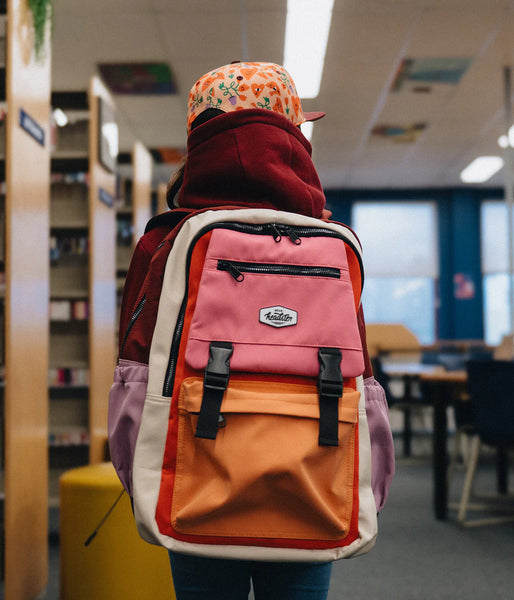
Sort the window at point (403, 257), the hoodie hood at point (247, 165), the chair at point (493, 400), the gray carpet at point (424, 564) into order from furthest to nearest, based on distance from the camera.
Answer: the window at point (403, 257) → the chair at point (493, 400) → the gray carpet at point (424, 564) → the hoodie hood at point (247, 165)

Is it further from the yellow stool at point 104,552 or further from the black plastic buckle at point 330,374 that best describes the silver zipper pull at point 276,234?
the yellow stool at point 104,552

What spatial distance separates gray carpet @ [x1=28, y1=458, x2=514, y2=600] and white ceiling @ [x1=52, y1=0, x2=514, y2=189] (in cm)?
289

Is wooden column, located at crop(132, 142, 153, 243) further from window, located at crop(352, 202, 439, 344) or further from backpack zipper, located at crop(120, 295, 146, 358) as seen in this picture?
window, located at crop(352, 202, 439, 344)

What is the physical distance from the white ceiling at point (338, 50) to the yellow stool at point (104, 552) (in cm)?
236

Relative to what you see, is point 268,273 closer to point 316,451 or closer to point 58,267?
point 316,451

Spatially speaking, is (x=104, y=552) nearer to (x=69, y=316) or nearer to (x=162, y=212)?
(x=162, y=212)

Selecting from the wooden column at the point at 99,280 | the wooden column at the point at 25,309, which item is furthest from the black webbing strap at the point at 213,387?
the wooden column at the point at 99,280

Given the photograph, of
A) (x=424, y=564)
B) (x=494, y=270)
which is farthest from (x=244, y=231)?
(x=494, y=270)

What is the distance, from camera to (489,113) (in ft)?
19.8

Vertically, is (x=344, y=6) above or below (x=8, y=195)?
above

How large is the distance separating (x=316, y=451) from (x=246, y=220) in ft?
1.13

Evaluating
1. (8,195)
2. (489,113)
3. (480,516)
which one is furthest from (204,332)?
(489,113)

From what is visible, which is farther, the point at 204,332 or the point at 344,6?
the point at 344,6

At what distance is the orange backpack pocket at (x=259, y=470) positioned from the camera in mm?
808
